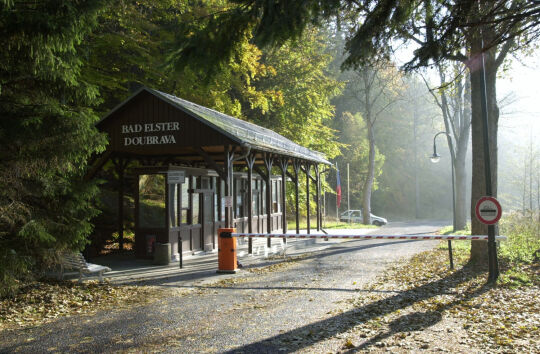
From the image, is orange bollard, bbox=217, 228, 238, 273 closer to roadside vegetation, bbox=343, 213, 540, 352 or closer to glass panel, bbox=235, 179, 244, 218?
roadside vegetation, bbox=343, 213, 540, 352

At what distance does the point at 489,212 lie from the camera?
9.00 meters

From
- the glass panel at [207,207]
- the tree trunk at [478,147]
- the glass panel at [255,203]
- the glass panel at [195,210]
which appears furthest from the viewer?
the glass panel at [255,203]

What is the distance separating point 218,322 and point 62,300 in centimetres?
315

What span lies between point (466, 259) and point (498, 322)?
6.57 meters

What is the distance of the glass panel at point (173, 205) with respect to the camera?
43.4 feet

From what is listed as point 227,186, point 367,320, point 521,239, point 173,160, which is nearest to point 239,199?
point 173,160

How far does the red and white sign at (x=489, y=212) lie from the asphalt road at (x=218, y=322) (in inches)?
108

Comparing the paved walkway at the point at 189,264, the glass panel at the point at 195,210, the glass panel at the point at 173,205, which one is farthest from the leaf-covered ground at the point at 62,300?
the glass panel at the point at 195,210

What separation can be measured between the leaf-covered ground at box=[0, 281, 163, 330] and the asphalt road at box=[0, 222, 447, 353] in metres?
0.40

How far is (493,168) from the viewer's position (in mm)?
12336

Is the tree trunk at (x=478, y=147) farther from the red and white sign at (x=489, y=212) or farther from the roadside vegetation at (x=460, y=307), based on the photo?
the red and white sign at (x=489, y=212)

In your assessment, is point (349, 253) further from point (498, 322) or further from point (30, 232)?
point (30, 232)

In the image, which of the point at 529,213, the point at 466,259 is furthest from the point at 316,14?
the point at 529,213

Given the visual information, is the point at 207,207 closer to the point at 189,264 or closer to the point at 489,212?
the point at 189,264
